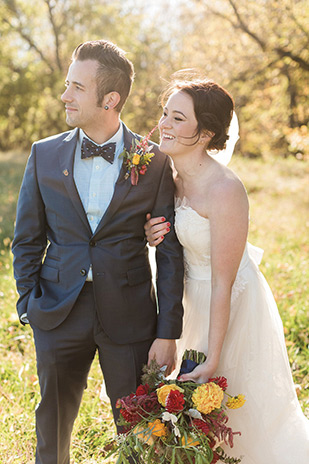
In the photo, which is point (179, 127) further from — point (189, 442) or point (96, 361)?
point (96, 361)

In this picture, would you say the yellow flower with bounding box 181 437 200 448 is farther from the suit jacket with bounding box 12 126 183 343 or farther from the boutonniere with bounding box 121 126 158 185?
the boutonniere with bounding box 121 126 158 185

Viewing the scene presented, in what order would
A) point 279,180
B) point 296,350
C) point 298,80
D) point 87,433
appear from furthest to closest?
1. point 298,80
2. point 279,180
3. point 296,350
4. point 87,433

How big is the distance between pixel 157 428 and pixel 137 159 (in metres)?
1.25

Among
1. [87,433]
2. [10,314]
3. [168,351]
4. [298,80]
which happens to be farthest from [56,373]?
[298,80]

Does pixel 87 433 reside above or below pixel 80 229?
below

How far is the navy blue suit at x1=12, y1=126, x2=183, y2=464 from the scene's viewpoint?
2.56 meters

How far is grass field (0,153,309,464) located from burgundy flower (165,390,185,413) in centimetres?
121

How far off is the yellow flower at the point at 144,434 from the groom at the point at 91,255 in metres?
0.39

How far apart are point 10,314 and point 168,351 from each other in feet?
8.30

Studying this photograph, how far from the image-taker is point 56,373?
8.62 feet

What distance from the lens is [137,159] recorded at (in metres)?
2.55

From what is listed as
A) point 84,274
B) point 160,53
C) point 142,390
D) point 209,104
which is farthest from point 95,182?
point 160,53

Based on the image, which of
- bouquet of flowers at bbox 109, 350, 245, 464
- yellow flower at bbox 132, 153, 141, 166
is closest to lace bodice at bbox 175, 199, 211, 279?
yellow flower at bbox 132, 153, 141, 166

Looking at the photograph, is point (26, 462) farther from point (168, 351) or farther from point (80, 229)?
point (80, 229)
